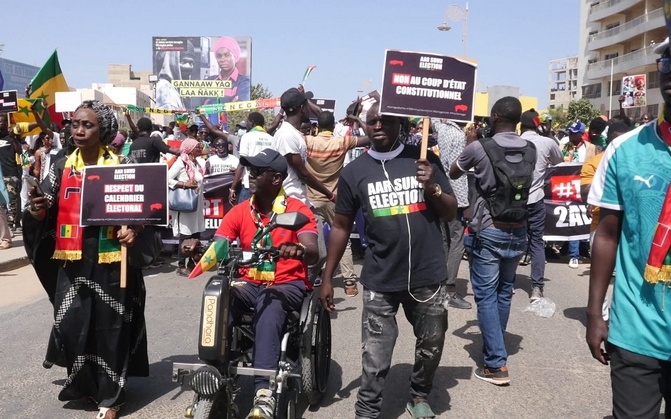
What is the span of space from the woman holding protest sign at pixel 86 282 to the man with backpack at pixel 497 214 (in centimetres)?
251

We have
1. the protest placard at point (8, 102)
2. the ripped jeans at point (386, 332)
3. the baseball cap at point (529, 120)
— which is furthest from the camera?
the protest placard at point (8, 102)

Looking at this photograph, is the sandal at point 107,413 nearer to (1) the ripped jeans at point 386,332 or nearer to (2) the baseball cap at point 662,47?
(1) the ripped jeans at point 386,332

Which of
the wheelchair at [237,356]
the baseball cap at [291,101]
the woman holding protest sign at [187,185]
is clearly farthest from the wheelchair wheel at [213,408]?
the woman holding protest sign at [187,185]

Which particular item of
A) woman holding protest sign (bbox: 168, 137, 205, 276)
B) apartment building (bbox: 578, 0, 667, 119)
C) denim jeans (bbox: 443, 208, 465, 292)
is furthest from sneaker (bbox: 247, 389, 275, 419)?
apartment building (bbox: 578, 0, 667, 119)

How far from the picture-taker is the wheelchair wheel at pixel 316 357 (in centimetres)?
413

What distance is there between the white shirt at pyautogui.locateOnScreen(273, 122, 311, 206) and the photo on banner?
448 inches

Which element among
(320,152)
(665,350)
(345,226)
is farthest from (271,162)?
(320,152)

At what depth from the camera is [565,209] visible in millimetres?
10289

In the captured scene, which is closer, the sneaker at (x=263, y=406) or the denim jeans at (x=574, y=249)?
the sneaker at (x=263, y=406)

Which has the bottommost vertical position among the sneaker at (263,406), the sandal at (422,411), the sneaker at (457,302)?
the sneaker at (457,302)

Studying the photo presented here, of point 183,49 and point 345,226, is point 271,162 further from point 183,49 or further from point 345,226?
point 183,49

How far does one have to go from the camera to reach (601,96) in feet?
193

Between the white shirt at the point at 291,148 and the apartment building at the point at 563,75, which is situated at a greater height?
the apartment building at the point at 563,75

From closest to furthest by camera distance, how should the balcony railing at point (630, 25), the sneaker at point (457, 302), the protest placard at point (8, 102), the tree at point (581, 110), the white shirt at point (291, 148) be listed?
the white shirt at point (291, 148), the sneaker at point (457, 302), the protest placard at point (8, 102), the balcony railing at point (630, 25), the tree at point (581, 110)
